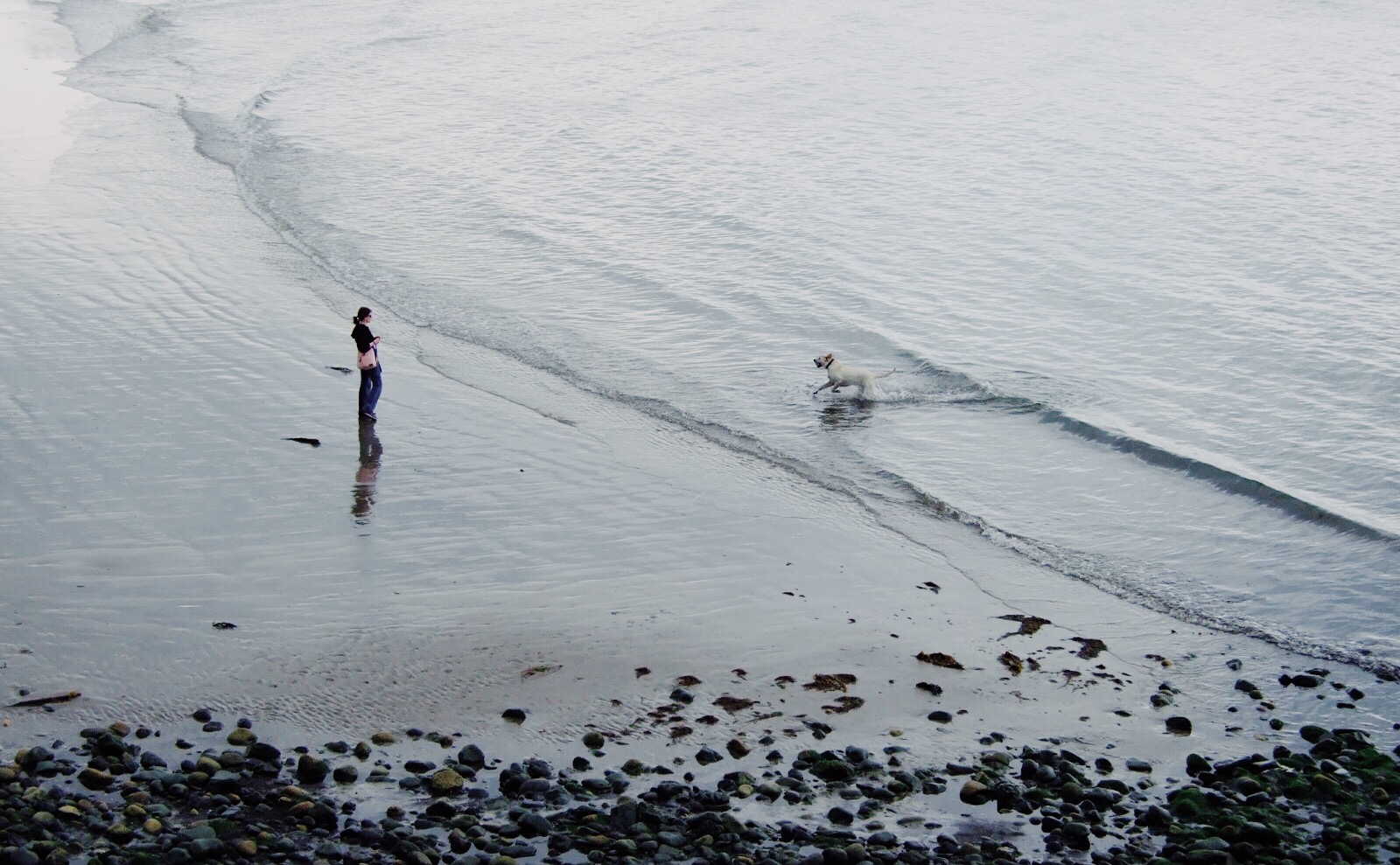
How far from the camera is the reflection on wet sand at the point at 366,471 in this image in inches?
548

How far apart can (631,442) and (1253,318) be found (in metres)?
13.2

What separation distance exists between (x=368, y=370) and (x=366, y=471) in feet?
5.40

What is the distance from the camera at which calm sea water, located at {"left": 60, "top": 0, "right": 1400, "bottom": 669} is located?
16500 mm

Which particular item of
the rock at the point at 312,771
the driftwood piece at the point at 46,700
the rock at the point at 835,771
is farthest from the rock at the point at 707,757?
the driftwood piece at the point at 46,700

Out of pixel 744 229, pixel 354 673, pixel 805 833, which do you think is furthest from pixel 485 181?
pixel 805 833

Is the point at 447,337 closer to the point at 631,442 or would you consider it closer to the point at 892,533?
the point at 631,442

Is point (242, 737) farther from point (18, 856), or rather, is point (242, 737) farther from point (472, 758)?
point (18, 856)

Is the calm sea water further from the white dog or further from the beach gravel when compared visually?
the beach gravel

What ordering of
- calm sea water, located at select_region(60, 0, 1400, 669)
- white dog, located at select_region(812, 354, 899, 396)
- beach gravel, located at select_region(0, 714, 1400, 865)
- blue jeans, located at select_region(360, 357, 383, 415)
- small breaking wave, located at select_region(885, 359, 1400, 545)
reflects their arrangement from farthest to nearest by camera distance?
white dog, located at select_region(812, 354, 899, 396)
calm sea water, located at select_region(60, 0, 1400, 669)
blue jeans, located at select_region(360, 357, 383, 415)
small breaking wave, located at select_region(885, 359, 1400, 545)
beach gravel, located at select_region(0, 714, 1400, 865)

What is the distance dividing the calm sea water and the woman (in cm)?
369

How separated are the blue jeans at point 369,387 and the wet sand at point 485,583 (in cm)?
34

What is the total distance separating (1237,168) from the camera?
116 feet

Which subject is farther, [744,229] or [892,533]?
[744,229]

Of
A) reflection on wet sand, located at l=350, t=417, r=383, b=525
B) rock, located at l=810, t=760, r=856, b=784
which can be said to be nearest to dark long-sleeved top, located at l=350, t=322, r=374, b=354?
reflection on wet sand, located at l=350, t=417, r=383, b=525
